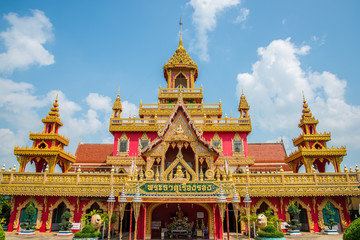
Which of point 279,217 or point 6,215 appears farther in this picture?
point 6,215

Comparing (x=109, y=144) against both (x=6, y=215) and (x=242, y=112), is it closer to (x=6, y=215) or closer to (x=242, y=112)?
(x=6, y=215)

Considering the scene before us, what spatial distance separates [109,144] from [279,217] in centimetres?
2390

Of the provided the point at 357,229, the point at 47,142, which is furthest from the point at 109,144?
the point at 357,229

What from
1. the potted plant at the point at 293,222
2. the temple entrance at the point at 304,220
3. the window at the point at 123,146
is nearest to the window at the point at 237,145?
the temple entrance at the point at 304,220

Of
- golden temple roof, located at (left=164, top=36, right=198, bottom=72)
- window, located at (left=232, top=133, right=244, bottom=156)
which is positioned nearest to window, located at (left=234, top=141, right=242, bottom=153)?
window, located at (left=232, top=133, right=244, bottom=156)

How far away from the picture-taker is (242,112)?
30328 mm

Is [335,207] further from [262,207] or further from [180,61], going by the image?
[180,61]

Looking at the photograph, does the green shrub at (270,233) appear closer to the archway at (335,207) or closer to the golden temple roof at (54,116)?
the archway at (335,207)

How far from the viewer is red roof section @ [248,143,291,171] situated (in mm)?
32344

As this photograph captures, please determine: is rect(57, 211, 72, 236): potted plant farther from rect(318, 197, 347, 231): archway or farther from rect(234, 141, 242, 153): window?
rect(318, 197, 347, 231): archway

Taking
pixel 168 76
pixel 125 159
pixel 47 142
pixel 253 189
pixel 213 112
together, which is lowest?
pixel 253 189

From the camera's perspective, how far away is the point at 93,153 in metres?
34.0

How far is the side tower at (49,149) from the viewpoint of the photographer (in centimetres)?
2564

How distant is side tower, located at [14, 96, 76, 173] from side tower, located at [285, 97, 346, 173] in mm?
24669
